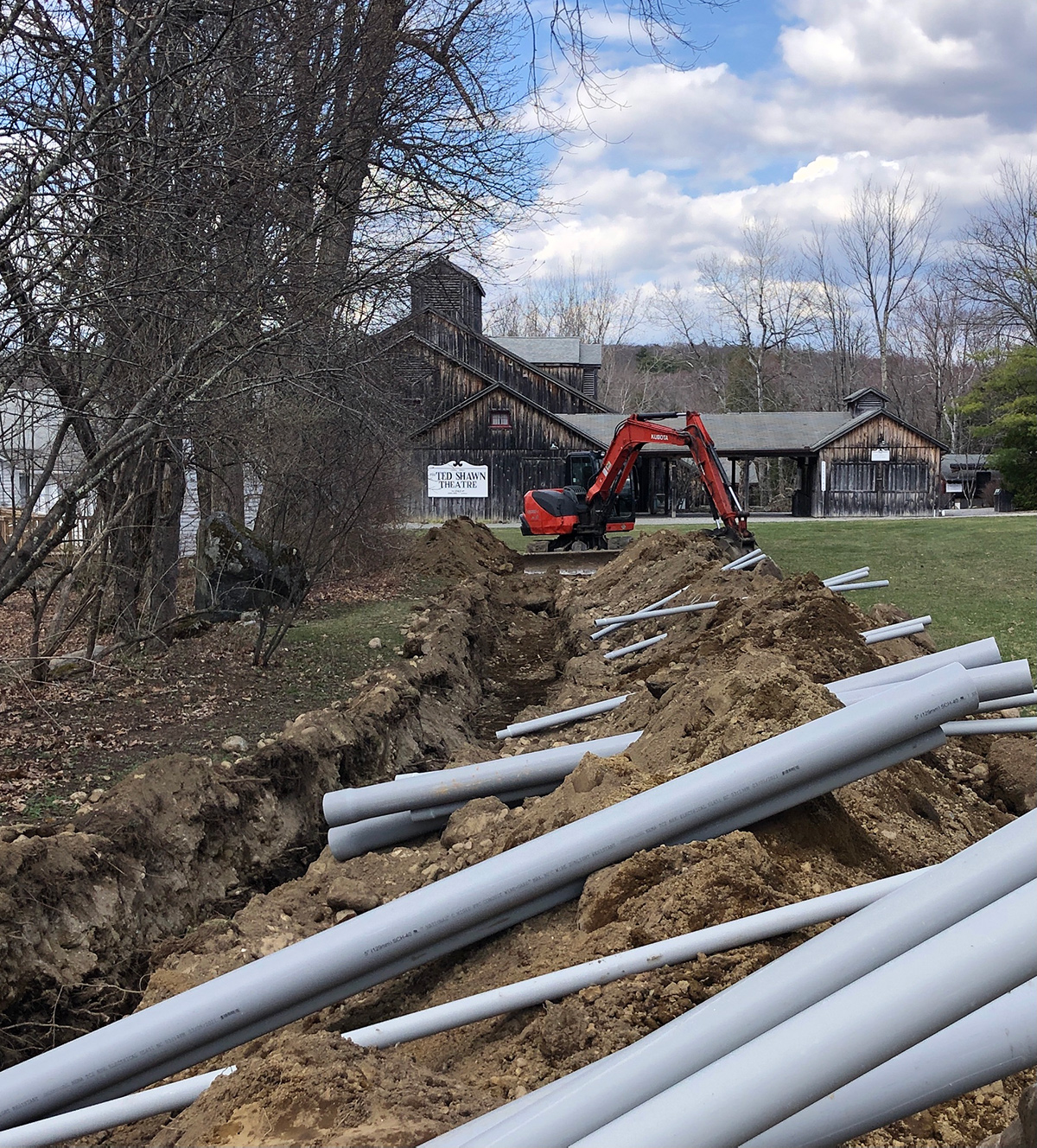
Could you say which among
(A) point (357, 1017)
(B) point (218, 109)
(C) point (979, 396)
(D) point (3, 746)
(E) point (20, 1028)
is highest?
(C) point (979, 396)

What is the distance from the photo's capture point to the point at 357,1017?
384 cm

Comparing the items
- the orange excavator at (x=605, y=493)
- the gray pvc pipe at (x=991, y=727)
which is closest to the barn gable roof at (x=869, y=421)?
the orange excavator at (x=605, y=493)

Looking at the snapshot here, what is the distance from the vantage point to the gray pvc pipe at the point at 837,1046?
1888mm

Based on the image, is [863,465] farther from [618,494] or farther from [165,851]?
[165,851]

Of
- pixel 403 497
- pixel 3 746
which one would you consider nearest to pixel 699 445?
pixel 403 497

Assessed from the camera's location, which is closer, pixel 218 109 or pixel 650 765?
pixel 650 765

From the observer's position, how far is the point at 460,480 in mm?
35750

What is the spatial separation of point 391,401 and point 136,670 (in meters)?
6.13

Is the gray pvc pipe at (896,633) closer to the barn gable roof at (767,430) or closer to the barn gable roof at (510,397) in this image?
the barn gable roof at (510,397)

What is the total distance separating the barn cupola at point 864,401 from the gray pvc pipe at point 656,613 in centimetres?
3194

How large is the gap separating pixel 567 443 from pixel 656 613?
25.4 m

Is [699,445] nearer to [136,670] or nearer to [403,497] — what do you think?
[403,497]

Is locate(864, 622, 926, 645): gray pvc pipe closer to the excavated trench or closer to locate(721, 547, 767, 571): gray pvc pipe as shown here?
the excavated trench

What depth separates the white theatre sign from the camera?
3556cm
